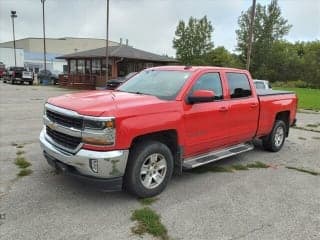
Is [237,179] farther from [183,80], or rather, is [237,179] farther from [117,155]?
[117,155]

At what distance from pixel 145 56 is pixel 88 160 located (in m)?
28.7

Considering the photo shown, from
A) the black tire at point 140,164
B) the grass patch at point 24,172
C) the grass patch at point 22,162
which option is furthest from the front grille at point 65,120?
the grass patch at point 22,162

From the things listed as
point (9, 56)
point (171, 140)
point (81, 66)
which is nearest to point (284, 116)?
point (171, 140)

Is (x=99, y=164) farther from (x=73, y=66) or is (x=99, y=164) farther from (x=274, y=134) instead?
(x=73, y=66)

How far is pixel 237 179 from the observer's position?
550 cm

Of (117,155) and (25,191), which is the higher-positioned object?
(117,155)

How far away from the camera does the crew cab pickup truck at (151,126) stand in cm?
409

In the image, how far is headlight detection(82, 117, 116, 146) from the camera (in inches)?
157

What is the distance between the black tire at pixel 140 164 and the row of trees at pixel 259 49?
49.6 meters

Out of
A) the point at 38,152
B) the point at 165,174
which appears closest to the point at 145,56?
the point at 38,152

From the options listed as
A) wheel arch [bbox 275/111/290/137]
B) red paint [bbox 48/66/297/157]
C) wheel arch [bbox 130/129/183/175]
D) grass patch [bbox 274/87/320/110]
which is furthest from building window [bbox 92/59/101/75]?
wheel arch [bbox 130/129/183/175]

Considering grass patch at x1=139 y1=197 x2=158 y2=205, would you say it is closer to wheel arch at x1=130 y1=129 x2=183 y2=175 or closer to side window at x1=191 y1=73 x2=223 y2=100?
wheel arch at x1=130 y1=129 x2=183 y2=175

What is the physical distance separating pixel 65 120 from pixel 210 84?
2.47 meters

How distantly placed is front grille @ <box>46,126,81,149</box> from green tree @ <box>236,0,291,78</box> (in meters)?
52.7
